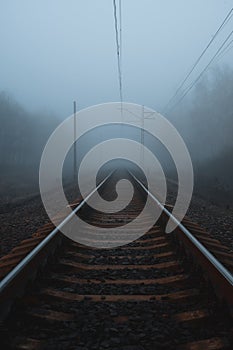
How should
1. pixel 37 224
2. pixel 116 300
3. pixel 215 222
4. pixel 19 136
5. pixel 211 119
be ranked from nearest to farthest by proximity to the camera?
1. pixel 116 300
2. pixel 37 224
3. pixel 215 222
4. pixel 211 119
5. pixel 19 136

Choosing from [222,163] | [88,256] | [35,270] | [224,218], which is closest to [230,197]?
[224,218]

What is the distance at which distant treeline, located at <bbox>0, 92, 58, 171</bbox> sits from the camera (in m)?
72.0

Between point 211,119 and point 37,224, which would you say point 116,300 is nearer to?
point 37,224

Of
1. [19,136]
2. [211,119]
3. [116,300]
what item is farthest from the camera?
[19,136]

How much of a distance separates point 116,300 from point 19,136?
7323cm

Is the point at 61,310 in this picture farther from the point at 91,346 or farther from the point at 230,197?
the point at 230,197

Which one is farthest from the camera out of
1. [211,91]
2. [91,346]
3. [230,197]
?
[211,91]

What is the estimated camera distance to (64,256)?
179 inches

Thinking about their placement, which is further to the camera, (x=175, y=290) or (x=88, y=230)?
(x=88, y=230)

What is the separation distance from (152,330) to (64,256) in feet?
6.97

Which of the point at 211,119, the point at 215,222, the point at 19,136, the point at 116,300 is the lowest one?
the point at 116,300

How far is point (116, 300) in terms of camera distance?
318cm

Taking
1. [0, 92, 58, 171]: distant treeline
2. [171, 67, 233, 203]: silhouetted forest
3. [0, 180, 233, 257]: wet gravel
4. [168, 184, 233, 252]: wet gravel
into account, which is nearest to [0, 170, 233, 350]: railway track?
[0, 180, 233, 257]: wet gravel

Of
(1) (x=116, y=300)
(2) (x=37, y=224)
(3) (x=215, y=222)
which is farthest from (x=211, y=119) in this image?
(1) (x=116, y=300)
